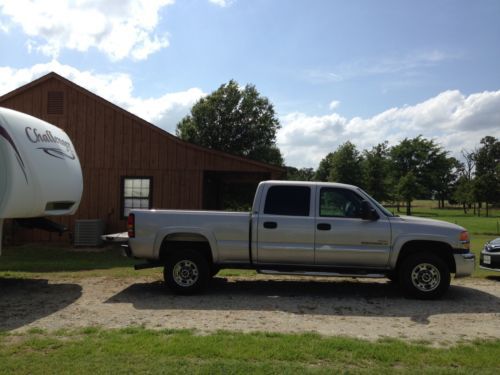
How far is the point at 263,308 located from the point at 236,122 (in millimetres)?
37109

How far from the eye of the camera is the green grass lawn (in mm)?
4410

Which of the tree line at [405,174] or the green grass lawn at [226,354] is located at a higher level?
the tree line at [405,174]

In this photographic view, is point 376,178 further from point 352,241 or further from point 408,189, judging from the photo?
point 352,241

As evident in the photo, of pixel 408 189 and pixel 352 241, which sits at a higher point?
pixel 408 189

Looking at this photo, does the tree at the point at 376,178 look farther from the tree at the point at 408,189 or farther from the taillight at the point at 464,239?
the taillight at the point at 464,239

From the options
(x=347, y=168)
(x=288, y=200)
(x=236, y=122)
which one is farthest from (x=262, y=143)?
(x=288, y=200)

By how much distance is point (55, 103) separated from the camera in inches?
615

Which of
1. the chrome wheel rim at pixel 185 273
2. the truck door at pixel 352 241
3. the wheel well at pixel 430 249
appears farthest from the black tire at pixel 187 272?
the wheel well at pixel 430 249

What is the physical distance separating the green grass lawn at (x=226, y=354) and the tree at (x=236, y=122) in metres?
37.8

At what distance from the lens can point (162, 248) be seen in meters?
7.97

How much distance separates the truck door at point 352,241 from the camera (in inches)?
300

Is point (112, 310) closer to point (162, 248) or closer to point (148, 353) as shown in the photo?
point (162, 248)

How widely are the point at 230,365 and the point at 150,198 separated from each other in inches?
451

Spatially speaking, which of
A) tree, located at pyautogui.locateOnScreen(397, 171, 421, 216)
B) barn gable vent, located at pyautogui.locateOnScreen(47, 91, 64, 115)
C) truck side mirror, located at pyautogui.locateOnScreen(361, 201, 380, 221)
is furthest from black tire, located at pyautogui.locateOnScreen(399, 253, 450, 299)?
tree, located at pyautogui.locateOnScreen(397, 171, 421, 216)
